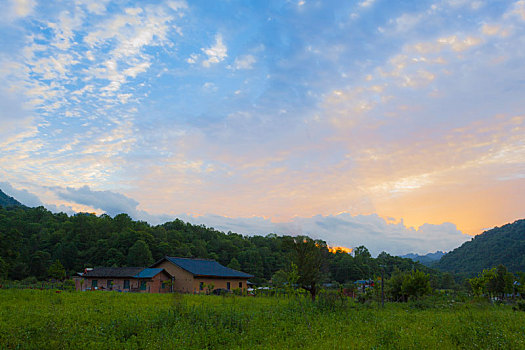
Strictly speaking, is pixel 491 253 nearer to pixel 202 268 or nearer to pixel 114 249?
pixel 202 268

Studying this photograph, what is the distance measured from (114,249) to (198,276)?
2866 centimetres

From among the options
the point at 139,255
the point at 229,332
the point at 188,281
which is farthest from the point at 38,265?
the point at 229,332

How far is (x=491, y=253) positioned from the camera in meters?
91.6

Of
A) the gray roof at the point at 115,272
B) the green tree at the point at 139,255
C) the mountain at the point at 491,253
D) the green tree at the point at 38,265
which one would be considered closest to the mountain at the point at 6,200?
the green tree at the point at 38,265

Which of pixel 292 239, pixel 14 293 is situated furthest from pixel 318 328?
pixel 14 293

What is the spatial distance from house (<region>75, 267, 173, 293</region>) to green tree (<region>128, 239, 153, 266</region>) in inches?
647

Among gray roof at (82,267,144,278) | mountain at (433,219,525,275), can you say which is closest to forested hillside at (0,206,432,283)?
gray roof at (82,267,144,278)

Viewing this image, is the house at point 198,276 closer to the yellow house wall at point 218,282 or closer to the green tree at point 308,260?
the yellow house wall at point 218,282

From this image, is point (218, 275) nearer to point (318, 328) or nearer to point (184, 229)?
point (318, 328)

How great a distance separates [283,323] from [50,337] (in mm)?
7068

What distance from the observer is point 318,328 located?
1147 cm

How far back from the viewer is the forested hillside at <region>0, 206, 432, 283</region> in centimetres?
5506

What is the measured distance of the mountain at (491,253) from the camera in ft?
272

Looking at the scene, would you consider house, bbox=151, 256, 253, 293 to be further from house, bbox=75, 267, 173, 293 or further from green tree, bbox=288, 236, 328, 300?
green tree, bbox=288, 236, 328, 300
